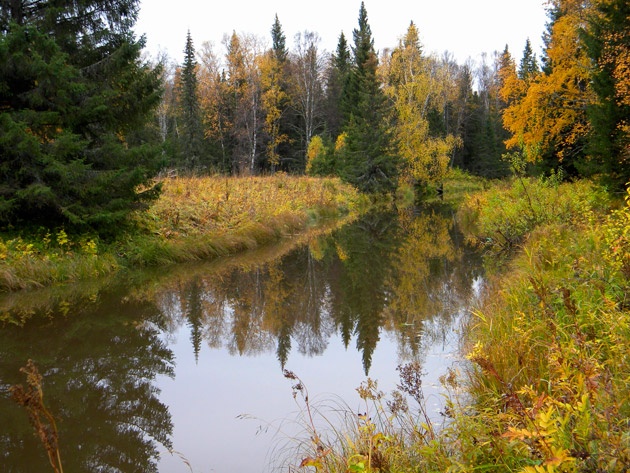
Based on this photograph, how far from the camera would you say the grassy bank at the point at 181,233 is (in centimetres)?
870

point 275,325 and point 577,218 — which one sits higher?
point 577,218

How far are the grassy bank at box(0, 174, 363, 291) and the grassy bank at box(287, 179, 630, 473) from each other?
6201 mm

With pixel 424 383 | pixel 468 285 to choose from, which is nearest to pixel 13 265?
pixel 424 383

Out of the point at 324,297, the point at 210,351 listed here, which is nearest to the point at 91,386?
the point at 210,351

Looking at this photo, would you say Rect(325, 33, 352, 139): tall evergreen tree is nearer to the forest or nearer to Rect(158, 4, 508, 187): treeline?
Rect(158, 4, 508, 187): treeline

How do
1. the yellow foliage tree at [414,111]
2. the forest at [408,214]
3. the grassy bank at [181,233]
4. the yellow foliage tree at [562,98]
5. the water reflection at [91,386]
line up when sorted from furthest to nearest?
the yellow foliage tree at [414,111] → the yellow foliage tree at [562,98] → the grassy bank at [181,233] → the water reflection at [91,386] → the forest at [408,214]

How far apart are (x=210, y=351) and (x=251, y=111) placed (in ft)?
94.0

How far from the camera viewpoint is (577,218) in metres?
8.91

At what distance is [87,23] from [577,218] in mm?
10882

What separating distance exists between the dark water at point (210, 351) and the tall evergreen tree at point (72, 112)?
176 cm

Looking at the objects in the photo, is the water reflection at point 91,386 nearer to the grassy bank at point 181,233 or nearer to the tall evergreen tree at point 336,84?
the grassy bank at point 181,233

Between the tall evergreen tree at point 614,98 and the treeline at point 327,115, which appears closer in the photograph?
the tall evergreen tree at point 614,98

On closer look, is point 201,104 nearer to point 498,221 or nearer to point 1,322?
point 498,221

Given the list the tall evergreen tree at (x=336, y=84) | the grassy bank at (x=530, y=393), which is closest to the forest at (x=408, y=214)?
the grassy bank at (x=530, y=393)
